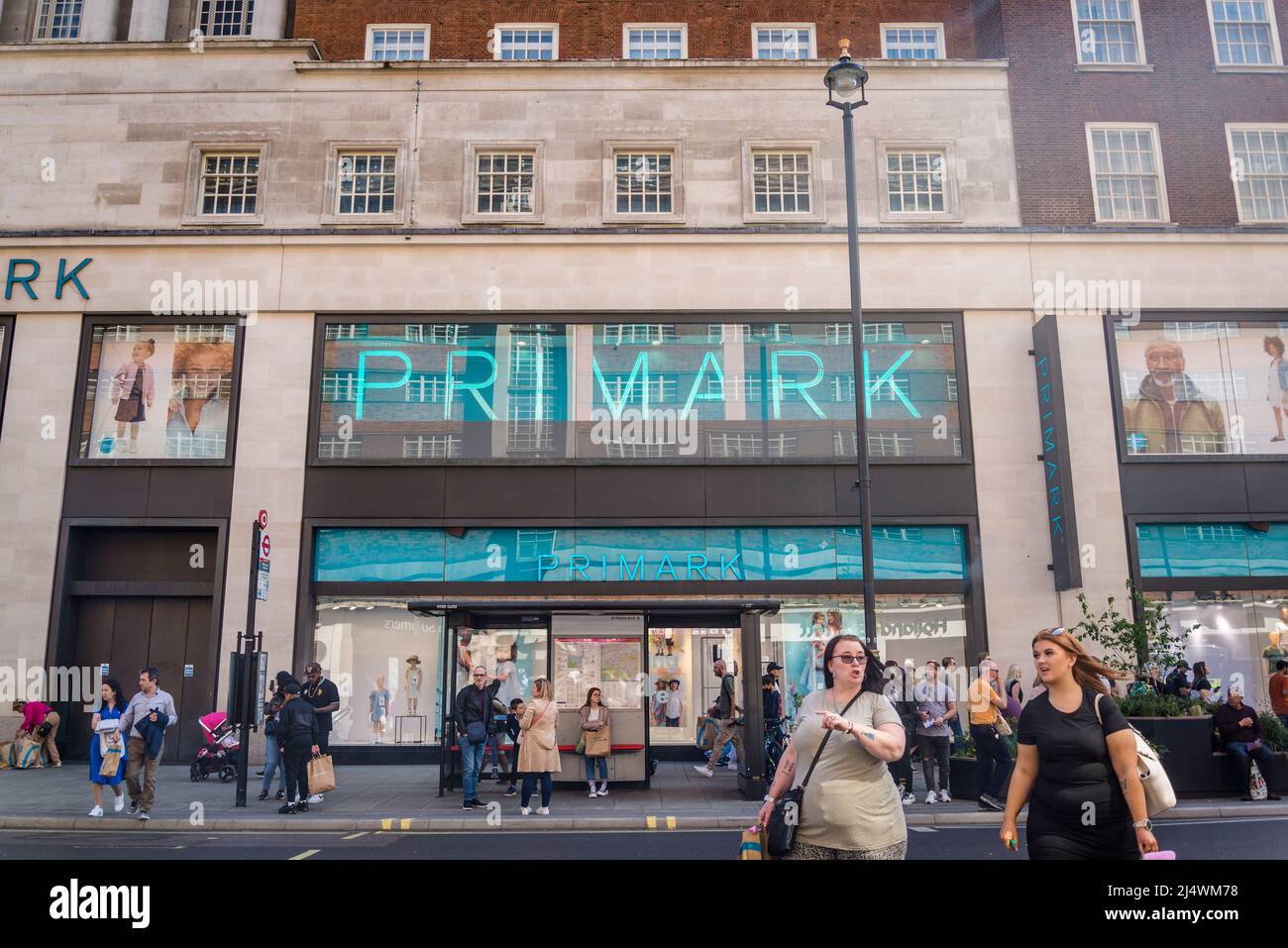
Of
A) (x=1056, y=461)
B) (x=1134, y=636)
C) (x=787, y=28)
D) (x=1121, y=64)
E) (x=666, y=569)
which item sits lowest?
(x=1134, y=636)

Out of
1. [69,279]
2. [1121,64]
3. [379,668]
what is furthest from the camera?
[1121,64]

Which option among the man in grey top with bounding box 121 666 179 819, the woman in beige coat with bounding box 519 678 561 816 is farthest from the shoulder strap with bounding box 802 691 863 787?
the man in grey top with bounding box 121 666 179 819

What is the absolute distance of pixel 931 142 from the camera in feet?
70.8

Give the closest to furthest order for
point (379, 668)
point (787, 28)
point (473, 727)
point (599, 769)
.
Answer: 1. point (473, 727)
2. point (599, 769)
3. point (379, 668)
4. point (787, 28)

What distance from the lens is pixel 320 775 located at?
13828 mm

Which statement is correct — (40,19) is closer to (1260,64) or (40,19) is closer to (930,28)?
(930,28)

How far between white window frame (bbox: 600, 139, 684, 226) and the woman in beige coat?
38.0ft

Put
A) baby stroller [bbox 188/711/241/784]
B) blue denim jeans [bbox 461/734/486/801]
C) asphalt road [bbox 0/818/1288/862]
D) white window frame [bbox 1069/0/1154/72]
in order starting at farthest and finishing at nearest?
white window frame [bbox 1069/0/1154/72], baby stroller [bbox 188/711/241/784], blue denim jeans [bbox 461/734/486/801], asphalt road [bbox 0/818/1288/862]

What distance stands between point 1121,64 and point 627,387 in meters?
13.6

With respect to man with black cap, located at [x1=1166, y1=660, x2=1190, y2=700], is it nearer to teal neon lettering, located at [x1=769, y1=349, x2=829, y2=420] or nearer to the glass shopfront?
the glass shopfront

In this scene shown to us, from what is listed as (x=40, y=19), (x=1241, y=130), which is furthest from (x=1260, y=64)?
(x=40, y=19)

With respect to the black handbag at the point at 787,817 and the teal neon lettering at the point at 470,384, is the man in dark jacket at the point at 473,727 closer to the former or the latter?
the teal neon lettering at the point at 470,384

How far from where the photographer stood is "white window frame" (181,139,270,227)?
837 inches

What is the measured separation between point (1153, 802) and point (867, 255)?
17713 mm
